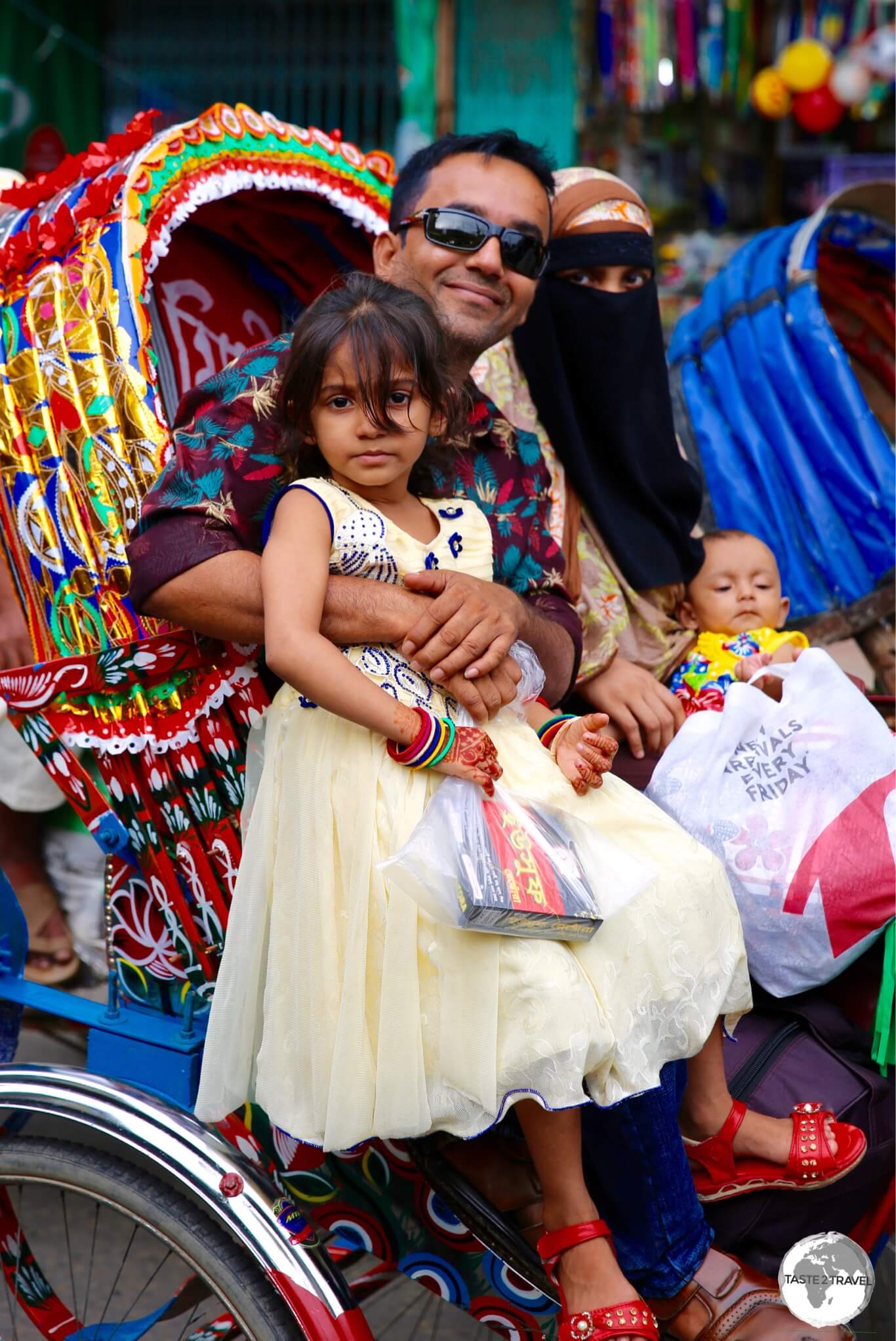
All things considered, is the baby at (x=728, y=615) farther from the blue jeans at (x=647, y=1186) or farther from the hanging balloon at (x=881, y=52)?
the hanging balloon at (x=881, y=52)

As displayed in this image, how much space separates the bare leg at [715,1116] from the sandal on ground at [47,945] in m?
1.19

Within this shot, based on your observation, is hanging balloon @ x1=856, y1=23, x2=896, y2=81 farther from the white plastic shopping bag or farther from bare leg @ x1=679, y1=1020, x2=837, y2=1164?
bare leg @ x1=679, y1=1020, x2=837, y2=1164

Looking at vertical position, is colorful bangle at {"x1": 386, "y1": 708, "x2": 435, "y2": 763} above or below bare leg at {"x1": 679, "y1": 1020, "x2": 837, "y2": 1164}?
above

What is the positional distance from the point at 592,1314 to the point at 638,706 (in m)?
1.08

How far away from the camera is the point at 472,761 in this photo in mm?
1556

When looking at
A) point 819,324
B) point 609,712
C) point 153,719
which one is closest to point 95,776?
point 153,719

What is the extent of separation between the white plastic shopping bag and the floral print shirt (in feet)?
1.00

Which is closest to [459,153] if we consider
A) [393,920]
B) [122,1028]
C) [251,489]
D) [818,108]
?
[251,489]

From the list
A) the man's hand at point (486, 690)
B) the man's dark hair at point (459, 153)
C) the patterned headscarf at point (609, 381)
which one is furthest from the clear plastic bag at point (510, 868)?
the man's dark hair at point (459, 153)

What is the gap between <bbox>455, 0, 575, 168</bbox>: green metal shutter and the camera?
5.67 meters

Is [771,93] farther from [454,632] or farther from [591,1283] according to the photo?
[591,1283]

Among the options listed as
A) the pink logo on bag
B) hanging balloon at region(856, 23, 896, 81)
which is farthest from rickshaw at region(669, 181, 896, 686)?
hanging balloon at region(856, 23, 896, 81)

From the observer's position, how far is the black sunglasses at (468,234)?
85.4 inches

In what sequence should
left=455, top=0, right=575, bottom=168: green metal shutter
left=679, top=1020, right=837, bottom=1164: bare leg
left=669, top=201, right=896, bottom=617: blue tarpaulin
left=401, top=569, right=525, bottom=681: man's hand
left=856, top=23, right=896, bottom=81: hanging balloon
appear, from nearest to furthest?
left=401, top=569, right=525, bottom=681: man's hand → left=679, top=1020, right=837, bottom=1164: bare leg → left=669, top=201, right=896, bottom=617: blue tarpaulin → left=856, top=23, right=896, bottom=81: hanging balloon → left=455, top=0, right=575, bottom=168: green metal shutter
